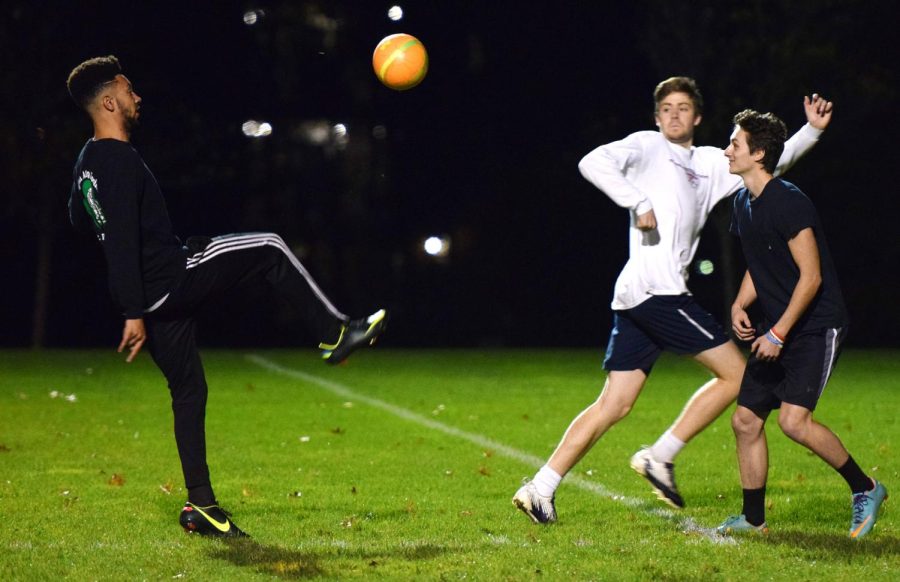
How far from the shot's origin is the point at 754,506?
21.2ft

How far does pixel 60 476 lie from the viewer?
28.5ft

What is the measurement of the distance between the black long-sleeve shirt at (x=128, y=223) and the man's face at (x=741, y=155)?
2.68 metres

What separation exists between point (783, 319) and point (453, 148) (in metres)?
24.0

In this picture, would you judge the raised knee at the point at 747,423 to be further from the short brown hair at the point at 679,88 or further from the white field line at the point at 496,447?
the short brown hair at the point at 679,88

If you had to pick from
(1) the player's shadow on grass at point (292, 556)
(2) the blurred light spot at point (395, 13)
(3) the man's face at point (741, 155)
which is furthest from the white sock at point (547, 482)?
(2) the blurred light spot at point (395, 13)

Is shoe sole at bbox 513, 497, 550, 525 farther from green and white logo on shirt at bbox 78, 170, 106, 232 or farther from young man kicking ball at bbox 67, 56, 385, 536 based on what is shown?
green and white logo on shirt at bbox 78, 170, 106, 232

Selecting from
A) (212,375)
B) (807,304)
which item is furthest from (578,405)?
(807,304)

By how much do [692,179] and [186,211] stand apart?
A: 72.4ft

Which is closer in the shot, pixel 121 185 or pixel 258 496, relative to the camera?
pixel 121 185

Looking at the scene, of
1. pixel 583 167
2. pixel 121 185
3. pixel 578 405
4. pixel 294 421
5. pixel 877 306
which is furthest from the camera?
pixel 877 306

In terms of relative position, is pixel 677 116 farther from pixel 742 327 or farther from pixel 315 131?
pixel 315 131

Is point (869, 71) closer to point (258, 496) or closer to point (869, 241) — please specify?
point (869, 241)

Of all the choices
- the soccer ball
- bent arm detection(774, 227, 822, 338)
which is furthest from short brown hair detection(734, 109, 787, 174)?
the soccer ball

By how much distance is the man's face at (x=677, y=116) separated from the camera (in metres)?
6.86
